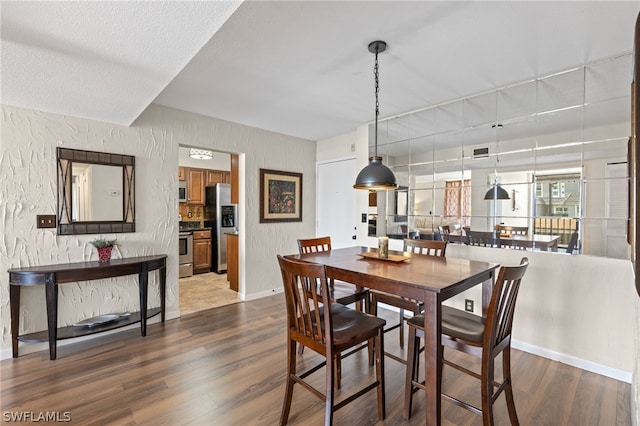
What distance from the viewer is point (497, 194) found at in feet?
9.32

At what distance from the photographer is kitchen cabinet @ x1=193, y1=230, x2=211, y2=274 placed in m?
5.55

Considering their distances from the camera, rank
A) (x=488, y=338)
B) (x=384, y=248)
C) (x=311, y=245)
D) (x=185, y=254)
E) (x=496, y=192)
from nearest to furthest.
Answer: (x=488, y=338) → (x=384, y=248) → (x=496, y=192) → (x=311, y=245) → (x=185, y=254)

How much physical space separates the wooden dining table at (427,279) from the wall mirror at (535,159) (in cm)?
99

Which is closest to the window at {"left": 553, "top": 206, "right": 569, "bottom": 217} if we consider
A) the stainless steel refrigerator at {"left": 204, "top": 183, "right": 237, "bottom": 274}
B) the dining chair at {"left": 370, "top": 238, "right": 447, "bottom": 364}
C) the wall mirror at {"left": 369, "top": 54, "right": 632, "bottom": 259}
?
the wall mirror at {"left": 369, "top": 54, "right": 632, "bottom": 259}

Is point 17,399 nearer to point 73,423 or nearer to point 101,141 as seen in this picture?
point 73,423

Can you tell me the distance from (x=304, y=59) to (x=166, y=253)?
8.47 feet

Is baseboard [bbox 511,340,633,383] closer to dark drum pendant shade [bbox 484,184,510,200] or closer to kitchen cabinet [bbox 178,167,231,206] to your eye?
dark drum pendant shade [bbox 484,184,510,200]

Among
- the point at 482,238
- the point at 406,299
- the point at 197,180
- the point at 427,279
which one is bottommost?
the point at 406,299

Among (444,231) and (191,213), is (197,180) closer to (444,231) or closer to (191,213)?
(191,213)

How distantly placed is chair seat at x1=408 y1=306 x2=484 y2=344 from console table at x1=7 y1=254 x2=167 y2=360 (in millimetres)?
2575

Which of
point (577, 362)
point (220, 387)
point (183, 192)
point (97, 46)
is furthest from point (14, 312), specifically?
point (577, 362)

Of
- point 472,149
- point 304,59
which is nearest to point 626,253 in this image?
point 472,149

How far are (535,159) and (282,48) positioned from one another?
240cm

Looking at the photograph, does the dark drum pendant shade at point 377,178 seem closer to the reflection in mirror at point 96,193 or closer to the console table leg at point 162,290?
the console table leg at point 162,290
